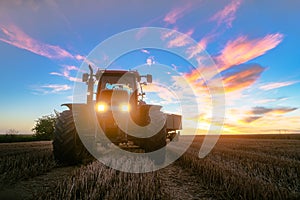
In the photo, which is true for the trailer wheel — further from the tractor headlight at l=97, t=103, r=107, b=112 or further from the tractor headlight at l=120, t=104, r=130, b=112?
the tractor headlight at l=97, t=103, r=107, b=112

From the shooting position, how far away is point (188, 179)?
4.53 m

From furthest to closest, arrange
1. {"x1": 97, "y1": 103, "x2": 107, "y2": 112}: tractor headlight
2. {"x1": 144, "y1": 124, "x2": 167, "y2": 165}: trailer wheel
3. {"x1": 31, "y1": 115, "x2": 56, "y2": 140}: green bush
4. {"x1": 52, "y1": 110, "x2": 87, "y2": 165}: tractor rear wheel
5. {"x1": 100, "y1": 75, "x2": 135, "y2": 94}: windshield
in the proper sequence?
1. {"x1": 31, "y1": 115, "x2": 56, "y2": 140}: green bush
2. {"x1": 100, "y1": 75, "x2": 135, "y2": 94}: windshield
3. {"x1": 97, "y1": 103, "x2": 107, "y2": 112}: tractor headlight
4. {"x1": 144, "y1": 124, "x2": 167, "y2": 165}: trailer wheel
5. {"x1": 52, "y1": 110, "x2": 87, "y2": 165}: tractor rear wheel

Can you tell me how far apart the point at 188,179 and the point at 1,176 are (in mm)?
3235

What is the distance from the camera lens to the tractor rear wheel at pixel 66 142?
5.80 metres

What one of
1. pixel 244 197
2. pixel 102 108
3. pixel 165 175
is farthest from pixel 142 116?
pixel 244 197

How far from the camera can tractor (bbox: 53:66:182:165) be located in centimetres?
589

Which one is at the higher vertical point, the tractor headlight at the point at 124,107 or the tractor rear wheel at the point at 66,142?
the tractor headlight at the point at 124,107

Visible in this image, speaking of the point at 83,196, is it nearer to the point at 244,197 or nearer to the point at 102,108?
the point at 244,197

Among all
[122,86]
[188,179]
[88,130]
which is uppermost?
[122,86]

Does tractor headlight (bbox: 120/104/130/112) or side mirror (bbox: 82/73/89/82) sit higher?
side mirror (bbox: 82/73/89/82)

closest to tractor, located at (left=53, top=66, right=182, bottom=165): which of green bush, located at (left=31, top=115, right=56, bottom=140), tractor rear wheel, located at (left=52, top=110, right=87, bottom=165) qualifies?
tractor rear wheel, located at (left=52, top=110, right=87, bottom=165)

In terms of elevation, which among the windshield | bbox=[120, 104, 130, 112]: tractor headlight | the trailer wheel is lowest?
the trailer wheel

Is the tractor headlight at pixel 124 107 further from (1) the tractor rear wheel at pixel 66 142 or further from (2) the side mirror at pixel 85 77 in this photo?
(2) the side mirror at pixel 85 77

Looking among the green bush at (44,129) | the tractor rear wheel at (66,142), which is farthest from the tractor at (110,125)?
the green bush at (44,129)
